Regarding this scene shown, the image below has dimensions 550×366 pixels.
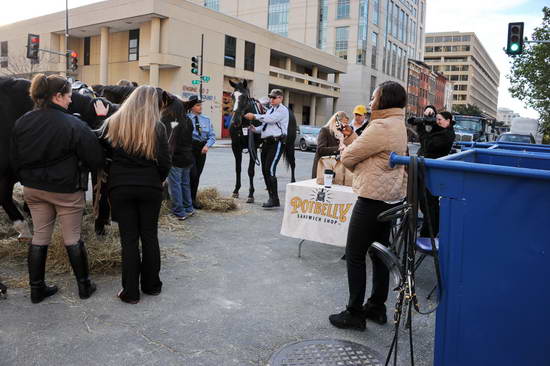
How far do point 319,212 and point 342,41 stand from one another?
57.7 meters

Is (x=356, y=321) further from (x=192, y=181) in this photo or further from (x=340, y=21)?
(x=340, y=21)

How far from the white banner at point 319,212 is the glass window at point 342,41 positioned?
56943 mm

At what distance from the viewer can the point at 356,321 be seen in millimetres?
3545

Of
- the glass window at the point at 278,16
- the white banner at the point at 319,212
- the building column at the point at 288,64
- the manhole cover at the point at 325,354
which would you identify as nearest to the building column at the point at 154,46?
the building column at the point at 288,64

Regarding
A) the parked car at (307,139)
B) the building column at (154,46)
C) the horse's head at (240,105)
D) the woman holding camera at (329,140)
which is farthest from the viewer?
the building column at (154,46)

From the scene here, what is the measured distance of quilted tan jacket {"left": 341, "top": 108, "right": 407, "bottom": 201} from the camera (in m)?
3.30

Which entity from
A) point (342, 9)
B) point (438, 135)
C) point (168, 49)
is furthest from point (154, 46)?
point (342, 9)

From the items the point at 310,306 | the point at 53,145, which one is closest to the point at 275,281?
the point at 310,306

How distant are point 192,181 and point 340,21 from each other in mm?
56267

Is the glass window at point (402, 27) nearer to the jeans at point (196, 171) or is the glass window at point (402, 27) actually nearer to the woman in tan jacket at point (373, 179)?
the jeans at point (196, 171)

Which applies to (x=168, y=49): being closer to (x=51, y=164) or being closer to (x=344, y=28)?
(x=51, y=164)

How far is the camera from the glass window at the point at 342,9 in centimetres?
5803

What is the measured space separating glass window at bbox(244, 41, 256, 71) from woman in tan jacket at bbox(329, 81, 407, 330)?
35328mm

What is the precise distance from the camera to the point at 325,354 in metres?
3.14
